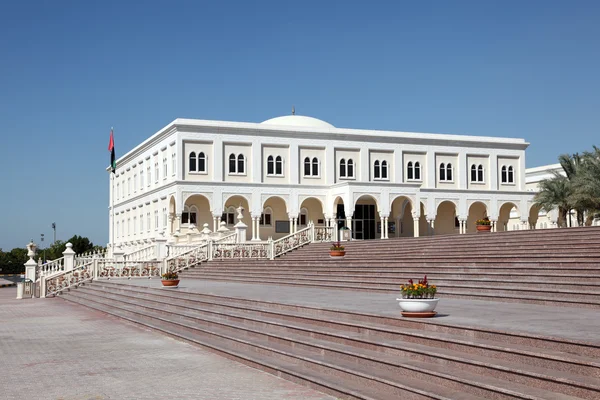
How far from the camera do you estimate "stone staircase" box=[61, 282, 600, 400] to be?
319 inches

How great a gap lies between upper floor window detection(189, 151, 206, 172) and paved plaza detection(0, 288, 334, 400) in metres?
33.8

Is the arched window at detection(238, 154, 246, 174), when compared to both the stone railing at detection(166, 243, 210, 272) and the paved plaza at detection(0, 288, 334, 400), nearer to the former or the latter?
the stone railing at detection(166, 243, 210, 272)

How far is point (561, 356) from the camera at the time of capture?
8.27 m

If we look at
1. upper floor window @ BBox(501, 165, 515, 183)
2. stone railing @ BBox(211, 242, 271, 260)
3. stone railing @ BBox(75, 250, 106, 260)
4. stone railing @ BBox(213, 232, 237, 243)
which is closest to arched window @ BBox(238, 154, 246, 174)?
stone railing @ BBox(75, 250, 106, 260)

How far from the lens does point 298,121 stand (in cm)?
5916

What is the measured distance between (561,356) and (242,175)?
4526cm

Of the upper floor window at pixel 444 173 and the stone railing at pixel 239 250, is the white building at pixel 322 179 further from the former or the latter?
the stone railing at pixel 239 250

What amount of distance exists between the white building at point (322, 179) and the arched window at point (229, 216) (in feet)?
0.24

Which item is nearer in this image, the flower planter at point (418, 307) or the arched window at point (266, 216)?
the flower planter at point (418, 307)

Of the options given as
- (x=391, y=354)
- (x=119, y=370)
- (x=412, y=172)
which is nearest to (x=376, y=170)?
(x=412, y=172)

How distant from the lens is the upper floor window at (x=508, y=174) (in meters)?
59.9

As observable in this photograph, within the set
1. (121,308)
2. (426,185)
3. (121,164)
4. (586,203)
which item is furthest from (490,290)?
(121,164)

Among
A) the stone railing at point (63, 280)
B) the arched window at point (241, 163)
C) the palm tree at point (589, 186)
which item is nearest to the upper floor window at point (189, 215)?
the arched window at point (241, 163)

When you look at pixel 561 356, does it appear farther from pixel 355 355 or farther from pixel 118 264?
pixel 118 264
